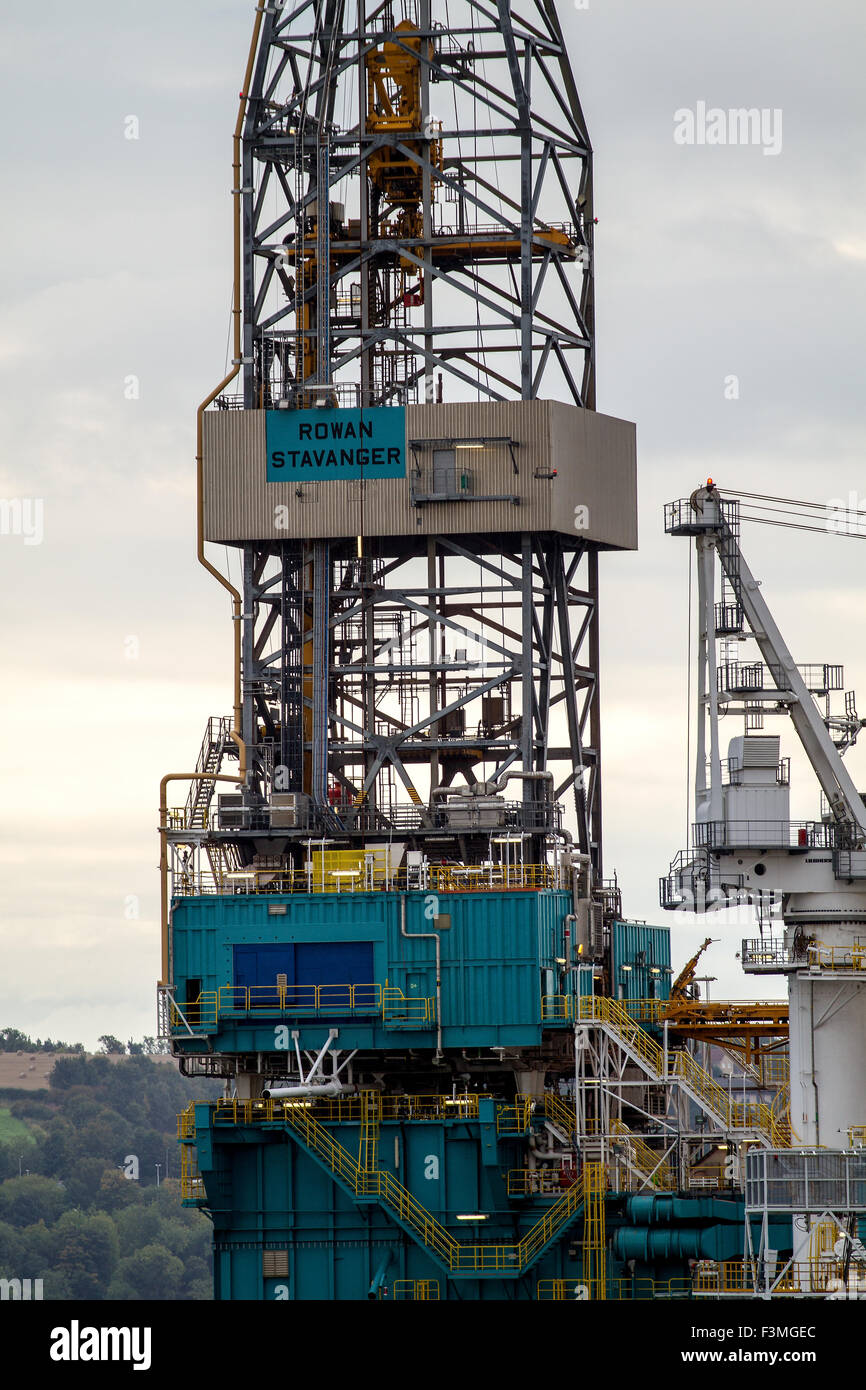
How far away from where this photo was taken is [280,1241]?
90.8m

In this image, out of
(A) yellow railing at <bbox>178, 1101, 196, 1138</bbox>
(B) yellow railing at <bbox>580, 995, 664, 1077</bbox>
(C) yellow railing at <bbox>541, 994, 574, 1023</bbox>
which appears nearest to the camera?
(C) yellow railing at <bbox>541, 994, 574, 1023</bbox>

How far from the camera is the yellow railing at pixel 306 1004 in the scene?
89.2 m

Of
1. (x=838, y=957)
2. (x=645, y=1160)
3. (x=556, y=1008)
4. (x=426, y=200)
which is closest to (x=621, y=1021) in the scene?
(x=556, y=1008)

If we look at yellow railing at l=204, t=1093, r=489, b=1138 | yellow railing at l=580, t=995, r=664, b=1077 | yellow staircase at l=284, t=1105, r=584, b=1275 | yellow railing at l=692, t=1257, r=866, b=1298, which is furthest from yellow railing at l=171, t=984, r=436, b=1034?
yellow railing at l=692, t=1257, r=866, b=1298

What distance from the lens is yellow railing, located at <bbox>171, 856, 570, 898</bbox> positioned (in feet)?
300

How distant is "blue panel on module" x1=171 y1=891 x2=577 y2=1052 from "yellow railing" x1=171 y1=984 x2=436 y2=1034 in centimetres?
3

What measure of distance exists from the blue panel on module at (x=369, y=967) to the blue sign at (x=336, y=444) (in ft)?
59.3

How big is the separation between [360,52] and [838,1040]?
42570 mm

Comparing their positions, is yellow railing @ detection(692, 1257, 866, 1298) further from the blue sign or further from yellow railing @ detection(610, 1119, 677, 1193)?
the blue sign

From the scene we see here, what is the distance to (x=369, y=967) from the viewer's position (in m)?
90.3

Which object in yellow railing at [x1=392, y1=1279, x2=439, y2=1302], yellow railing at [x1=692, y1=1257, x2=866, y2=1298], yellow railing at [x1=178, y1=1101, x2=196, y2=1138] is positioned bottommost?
yellow railing at [x1=392, y1=1279, x2=439, y2=1302]

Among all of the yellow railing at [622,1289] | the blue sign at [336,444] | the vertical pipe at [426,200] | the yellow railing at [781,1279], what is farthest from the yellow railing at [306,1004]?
the vertical pipe at [426,200]

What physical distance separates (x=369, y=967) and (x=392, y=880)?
10.4 feet
